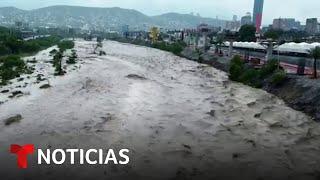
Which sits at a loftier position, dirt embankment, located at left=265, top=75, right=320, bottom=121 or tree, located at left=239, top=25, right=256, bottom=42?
tree, located at left=239, top=25, right=256, bottom=42

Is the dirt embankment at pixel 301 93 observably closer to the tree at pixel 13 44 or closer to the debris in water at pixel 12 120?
the debris in water at pixel 12 120

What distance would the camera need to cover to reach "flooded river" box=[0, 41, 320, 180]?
1633 cm

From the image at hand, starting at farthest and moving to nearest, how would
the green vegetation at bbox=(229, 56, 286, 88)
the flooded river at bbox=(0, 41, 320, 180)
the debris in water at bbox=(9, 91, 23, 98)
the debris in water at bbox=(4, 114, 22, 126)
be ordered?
the green vegetation at bbox=(229, 56, 286, 88)
the debris in water at bbox=(9, 91, 23, 98)
the debris in water at bbox=(4, 114, 22, 126)
the flooded river at bbox=(0, 41, 320, 180)

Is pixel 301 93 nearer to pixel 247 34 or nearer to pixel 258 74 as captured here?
pixel 258 74

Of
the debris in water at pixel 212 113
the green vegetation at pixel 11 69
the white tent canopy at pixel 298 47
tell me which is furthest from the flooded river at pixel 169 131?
the white tent canopy at pixel 298 47

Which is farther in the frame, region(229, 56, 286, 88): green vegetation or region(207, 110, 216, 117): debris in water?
region(229, 56, 286, 88): green vegetation

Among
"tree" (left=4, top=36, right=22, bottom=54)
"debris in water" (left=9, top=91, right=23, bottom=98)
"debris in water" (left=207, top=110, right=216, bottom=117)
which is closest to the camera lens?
"debris in water" (left=207, top=110, right=216, bottom=117)

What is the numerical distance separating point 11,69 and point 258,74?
2560 cm

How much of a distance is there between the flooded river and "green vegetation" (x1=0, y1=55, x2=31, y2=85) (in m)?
6.63

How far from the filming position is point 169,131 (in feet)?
72.8

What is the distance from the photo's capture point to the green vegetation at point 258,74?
35500 mm

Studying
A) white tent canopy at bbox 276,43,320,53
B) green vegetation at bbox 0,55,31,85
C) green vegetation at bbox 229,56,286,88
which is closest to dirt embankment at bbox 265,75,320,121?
green vegetation at bbox 229,56,286,88

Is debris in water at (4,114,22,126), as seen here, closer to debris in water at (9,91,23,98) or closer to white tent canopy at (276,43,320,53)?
debris in water at (9,91,23,98)

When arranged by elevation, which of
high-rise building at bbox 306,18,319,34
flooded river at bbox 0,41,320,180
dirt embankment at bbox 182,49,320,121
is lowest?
flooded river at bbox 0,41,320,180
